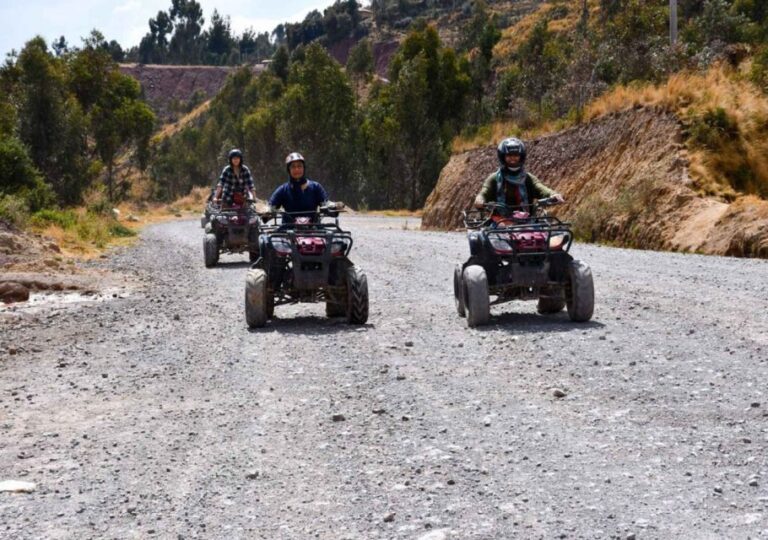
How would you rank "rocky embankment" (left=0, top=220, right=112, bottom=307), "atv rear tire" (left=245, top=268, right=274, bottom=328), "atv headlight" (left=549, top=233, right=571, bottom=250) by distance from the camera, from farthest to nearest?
"rocky embankment" (left=0, top=220, right=112, bottom=307) → "atv rear tire" (left=245, top=268, right=274, bottom=328) → "atv headlight" (left=549, top=233, right=571, bottom=250)

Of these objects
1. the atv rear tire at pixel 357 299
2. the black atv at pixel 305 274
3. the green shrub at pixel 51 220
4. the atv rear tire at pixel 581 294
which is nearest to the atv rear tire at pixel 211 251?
the black atv at pixel 305 274

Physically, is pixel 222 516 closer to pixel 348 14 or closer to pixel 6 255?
pixel 6 255

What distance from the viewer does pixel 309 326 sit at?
11500mm

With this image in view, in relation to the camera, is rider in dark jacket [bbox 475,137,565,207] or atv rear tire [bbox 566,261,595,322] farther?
rider in dark jacket [bbox 475,137,565,207]

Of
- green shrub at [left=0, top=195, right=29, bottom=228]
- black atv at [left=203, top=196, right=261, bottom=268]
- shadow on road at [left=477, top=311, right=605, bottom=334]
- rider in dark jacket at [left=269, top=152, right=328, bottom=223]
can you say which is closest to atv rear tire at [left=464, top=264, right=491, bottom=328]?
shadow on road at [left=477, top=311, right=605, bottom=334]

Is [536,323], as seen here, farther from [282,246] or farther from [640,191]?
[640,191]

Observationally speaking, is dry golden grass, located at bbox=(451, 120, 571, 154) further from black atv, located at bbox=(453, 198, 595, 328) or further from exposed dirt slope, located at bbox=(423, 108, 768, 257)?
black atv, located at bbox=(453, 198, 595, 328)

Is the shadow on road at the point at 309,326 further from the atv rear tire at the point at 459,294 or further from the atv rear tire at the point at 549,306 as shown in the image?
the atv rear tire at the point at 549,306

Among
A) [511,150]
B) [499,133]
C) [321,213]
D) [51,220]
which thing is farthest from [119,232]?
[511,150]

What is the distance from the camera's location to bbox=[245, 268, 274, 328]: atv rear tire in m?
11.1

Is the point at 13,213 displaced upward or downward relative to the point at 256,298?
upward

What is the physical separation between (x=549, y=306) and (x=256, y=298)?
3.53 metres

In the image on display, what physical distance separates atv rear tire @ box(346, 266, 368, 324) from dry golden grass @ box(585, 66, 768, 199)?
1539 centimetres

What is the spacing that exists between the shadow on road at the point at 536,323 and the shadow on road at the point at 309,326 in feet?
4.89
